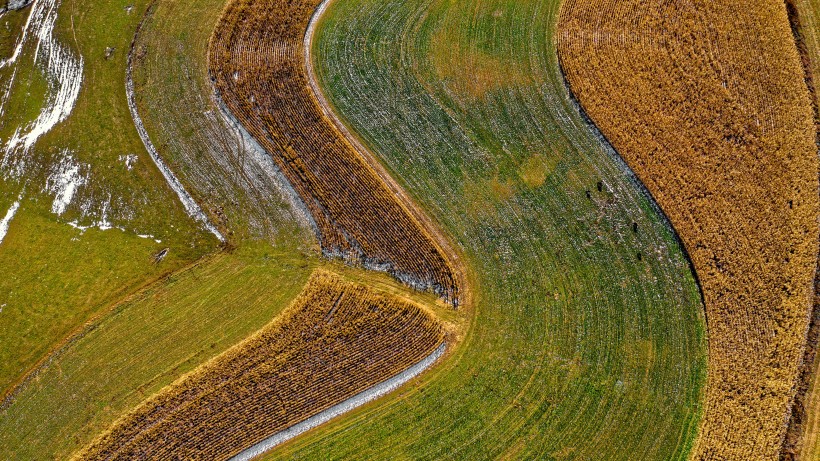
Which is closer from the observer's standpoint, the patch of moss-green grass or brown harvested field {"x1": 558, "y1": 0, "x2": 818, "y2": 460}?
brown harvested field {"x1": 558, "y1": 0, "x2": 818, "y2": 460}

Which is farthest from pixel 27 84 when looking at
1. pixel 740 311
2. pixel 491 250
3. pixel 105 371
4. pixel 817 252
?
pixel 817 252

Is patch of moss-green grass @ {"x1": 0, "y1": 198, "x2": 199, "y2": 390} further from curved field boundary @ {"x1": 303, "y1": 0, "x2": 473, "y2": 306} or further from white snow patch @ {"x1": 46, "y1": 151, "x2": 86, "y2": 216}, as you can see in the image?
curved field boundary @ {"x1": 303, "y1": 0, "x2": 473, "y2": 306}

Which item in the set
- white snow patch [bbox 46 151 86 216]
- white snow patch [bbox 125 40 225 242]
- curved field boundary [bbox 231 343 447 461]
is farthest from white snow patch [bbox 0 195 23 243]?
curved field boundary [bbox 231 343 447 461]

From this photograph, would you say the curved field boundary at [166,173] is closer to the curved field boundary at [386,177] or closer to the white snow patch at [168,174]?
the white snow patch at [168,174]

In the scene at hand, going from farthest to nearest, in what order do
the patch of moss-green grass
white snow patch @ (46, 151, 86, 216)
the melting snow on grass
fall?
the melting snow on grass → white snow patch @ (46, 151, 86, 216) → the patch of moss-green grass

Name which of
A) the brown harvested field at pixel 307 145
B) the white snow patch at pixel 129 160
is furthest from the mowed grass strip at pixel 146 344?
the white snow patch at pixel 129 160


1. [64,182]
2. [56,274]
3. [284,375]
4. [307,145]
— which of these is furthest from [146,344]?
[307,145]

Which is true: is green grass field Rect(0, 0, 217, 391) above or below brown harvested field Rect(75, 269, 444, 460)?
above
